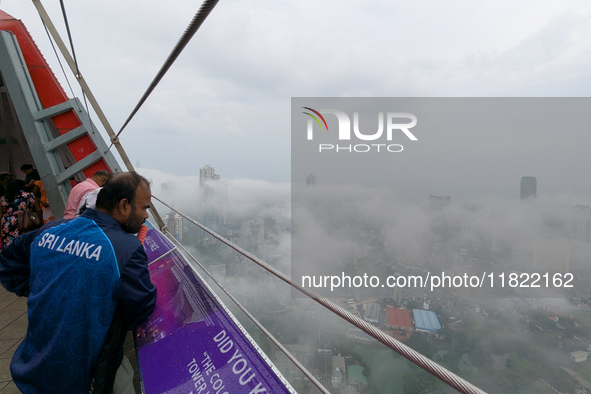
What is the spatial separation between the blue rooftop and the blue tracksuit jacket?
63.2 ft

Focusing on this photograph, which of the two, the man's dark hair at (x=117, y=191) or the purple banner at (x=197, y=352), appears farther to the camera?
the man's dark hair at (x=117, y=191)

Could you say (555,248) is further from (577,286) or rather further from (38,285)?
(38,285)

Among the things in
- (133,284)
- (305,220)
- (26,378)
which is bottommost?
(305,220)

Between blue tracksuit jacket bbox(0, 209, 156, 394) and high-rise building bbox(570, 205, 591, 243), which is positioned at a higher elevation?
blue tracksuit jacket bbox(0, 209, 156, 394)

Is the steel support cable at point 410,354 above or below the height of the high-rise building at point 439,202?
above

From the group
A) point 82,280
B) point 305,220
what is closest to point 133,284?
point 82,280

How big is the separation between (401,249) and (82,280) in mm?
33517

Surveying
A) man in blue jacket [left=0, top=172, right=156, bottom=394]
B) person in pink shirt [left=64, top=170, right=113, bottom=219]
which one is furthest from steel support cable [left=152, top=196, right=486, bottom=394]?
person in pink shirt [left=64, top=170, right=113, bottom=219]

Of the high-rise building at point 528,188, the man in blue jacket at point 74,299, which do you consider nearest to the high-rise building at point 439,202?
the high-rise building at point 528,188

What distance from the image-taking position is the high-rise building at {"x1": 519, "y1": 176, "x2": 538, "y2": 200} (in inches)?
1196

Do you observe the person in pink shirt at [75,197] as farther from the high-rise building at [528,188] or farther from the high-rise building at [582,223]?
the high-rise building at [528,188]

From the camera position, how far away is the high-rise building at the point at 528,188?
30.4m

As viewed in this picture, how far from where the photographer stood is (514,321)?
21.9m

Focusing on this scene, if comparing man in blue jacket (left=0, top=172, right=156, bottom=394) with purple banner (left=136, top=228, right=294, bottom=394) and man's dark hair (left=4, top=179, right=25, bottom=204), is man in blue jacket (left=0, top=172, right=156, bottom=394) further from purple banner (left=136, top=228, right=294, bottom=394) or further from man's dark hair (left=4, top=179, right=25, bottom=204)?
man's dark hair (left=4, top=179, right=25, bottom=204)
